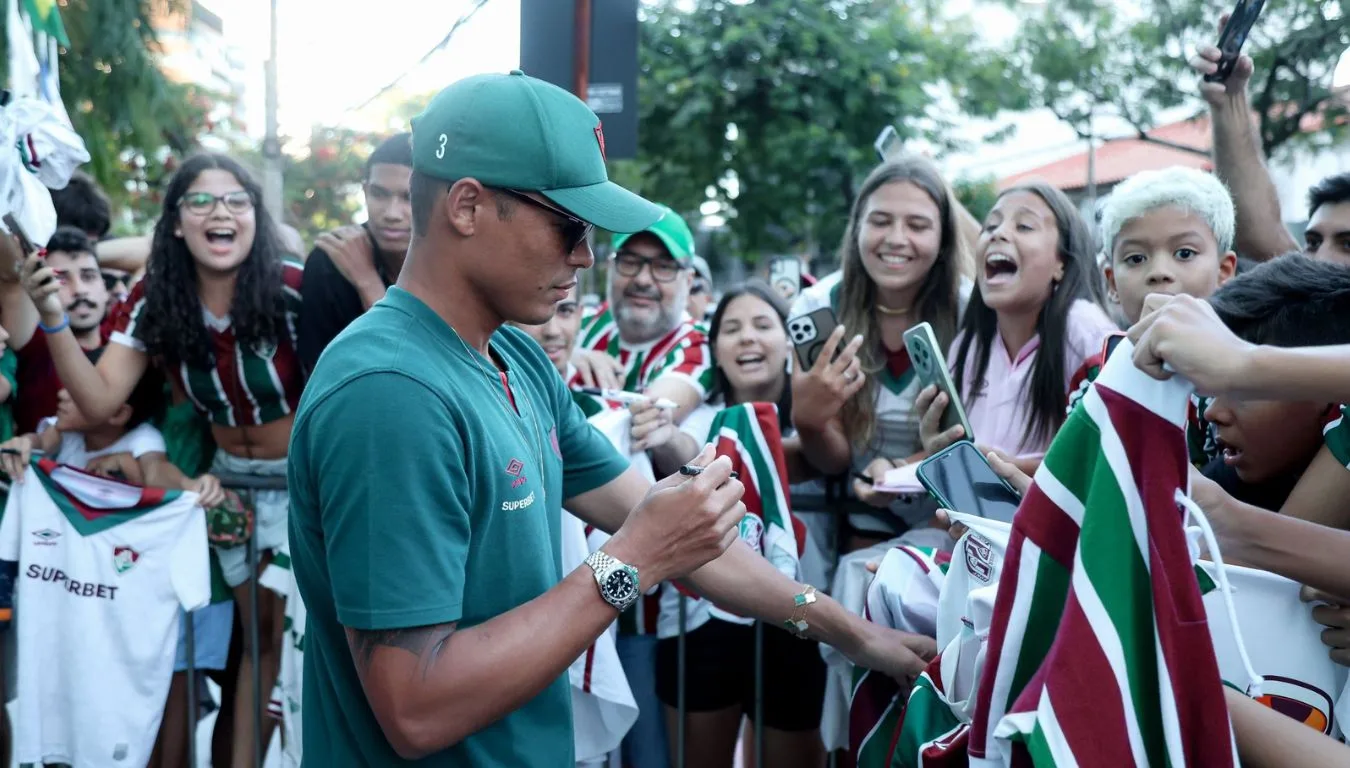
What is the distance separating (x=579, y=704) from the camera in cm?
356

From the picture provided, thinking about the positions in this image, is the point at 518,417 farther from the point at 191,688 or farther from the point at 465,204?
the point at 191,688

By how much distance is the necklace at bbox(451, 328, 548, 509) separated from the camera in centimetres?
209

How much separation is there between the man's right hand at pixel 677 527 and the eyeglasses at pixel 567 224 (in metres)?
0.45

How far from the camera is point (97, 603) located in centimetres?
402

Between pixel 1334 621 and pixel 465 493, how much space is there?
1538 mm

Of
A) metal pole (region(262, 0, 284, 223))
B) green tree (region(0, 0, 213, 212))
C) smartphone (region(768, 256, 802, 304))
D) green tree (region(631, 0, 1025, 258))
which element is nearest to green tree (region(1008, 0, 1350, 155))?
green tree (region(631, 0, 1025, 258))

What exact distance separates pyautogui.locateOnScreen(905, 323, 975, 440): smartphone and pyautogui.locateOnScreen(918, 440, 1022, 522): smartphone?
1.59 ft

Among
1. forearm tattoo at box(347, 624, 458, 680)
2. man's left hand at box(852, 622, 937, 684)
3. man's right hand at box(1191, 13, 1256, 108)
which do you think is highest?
man's right hand at box(1191, 13, 1256, 108)

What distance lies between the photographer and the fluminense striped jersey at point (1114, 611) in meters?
1.79

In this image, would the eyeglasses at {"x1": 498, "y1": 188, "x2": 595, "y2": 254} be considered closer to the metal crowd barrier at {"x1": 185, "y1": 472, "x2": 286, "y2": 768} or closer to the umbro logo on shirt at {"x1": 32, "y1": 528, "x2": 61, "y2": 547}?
the metal crowd barrier at {"x1": 185, "y1": 472, "x2": 286, "y2": 768}

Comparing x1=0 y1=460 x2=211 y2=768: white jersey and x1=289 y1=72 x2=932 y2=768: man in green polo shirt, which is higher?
x1=289 y1=72 x2=932 y2=768: man in green polo shirt

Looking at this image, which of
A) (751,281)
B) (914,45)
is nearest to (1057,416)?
(751,281)

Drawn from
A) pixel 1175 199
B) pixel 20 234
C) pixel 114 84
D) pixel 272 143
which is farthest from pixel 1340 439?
pixel 272 143

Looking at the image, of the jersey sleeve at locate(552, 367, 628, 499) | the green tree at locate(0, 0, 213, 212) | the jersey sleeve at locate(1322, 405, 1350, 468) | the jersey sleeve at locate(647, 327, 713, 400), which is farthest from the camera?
the green tree at locate(0, 0, 213, 212)
